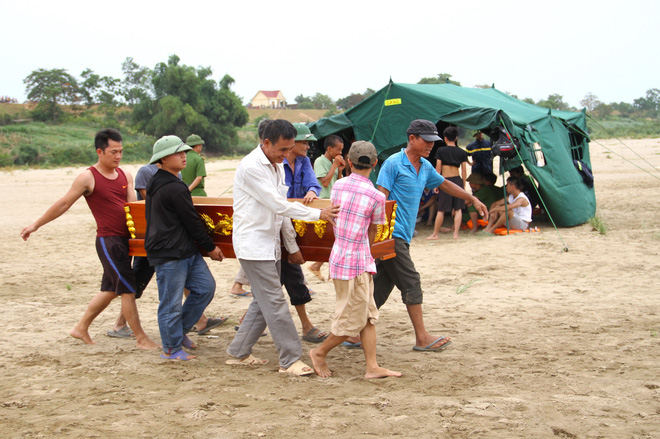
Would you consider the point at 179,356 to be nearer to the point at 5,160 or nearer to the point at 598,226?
the point at 598,226

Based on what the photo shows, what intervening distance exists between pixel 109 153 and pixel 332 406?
105 inches

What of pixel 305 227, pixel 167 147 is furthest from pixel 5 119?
pixel 305 227

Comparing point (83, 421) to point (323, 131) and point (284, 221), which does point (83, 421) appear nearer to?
point (284, 221)

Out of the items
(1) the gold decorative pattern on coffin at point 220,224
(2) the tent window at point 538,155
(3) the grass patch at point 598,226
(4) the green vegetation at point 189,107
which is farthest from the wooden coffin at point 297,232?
(4) the green vegetation at point 189,107

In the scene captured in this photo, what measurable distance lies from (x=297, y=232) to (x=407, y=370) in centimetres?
129

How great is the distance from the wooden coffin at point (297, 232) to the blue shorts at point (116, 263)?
0.09 metres

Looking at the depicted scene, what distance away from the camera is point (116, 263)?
4918mm

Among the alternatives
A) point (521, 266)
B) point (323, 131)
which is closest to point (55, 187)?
point (323, 131)

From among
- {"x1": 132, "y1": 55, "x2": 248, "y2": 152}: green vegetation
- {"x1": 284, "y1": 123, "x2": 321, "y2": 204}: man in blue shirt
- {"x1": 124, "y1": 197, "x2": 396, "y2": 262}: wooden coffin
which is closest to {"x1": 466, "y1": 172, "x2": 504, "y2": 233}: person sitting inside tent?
{"x1": 284, "y1": 123, "x2": 321, "y2": 204}: man in blue shirt

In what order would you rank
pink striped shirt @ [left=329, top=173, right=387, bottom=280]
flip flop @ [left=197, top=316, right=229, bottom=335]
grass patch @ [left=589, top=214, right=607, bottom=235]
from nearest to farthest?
pink striped shirt @ [left=329, top=173, right=387, bottom=280], flip flop @ [left=197, top=316, right=229, bottom=335], grass patch @ [left=589, top=214, right=607, bottom=235]

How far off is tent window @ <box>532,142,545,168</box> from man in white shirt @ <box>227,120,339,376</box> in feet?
24.6

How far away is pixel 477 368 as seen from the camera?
4.47 meters

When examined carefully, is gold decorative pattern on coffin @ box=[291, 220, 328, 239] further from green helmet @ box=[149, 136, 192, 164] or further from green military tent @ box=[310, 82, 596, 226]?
green military tent @ box=[310, 82, 596, 226]

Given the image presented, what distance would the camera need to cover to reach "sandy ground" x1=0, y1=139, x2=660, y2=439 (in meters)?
3.55
